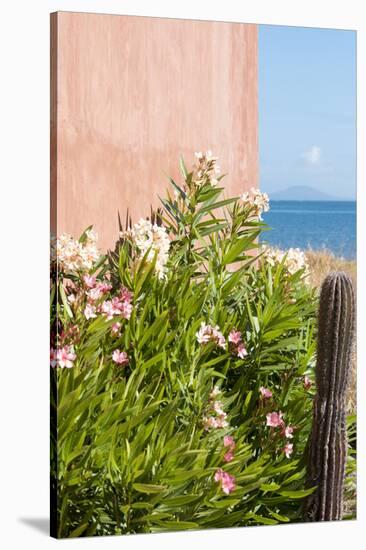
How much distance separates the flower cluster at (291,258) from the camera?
641 cm

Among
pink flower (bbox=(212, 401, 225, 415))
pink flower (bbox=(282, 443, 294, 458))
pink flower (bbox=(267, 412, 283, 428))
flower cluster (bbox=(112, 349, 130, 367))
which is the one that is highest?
flower cluster (bbox=(112, 349, 130, 367))

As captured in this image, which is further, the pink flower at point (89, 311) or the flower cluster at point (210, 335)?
the flower cluster at point (210, 335)

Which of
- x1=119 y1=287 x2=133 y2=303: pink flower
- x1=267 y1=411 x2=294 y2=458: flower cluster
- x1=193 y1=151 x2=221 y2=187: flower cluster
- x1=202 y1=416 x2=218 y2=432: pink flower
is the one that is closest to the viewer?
x1=119 y1=287 x2=133 y2=303: pink flower

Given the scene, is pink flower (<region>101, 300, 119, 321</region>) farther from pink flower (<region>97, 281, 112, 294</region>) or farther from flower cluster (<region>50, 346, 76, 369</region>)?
flower cluster (<region>50, 346, 76, 369</region>)

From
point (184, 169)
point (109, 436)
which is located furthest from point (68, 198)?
point (109, 436)

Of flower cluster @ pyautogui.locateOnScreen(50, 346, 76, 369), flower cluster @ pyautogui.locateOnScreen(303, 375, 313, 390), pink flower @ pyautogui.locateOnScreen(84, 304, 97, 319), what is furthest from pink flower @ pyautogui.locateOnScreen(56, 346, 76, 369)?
flower cluster @ pyautogui.locateOnScreen(303, 375, 313, 390)

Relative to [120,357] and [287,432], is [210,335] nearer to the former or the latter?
[120,357]

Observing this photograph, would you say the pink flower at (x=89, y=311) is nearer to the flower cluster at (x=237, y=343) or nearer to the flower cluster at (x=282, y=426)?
the flower cluster at (x=237, y=343)

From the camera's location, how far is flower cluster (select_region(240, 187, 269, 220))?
6312 mm

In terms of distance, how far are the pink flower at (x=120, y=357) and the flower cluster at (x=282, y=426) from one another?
0.84 metres

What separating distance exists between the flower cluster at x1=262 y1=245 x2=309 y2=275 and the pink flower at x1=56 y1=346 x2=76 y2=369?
1.23m

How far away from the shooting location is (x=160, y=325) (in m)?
5.93

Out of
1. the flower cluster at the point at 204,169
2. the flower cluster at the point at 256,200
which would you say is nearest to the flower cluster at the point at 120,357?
the flower cluster at the point at 204,169

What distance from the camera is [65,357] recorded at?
5.68 m
